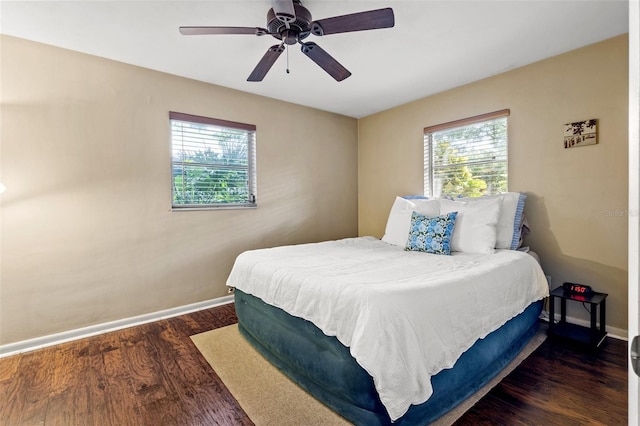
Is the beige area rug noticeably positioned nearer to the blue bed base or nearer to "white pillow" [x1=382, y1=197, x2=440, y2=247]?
the blue bed base

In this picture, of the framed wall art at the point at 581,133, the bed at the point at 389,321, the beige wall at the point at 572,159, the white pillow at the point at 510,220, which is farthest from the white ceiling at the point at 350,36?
the bed at the point at 389,321

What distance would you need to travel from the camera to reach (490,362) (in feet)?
6.43

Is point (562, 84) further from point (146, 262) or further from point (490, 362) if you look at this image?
point (146, 262)

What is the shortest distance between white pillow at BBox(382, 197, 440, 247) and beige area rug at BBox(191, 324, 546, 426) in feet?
4.50

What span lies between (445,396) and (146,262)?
2838 mm

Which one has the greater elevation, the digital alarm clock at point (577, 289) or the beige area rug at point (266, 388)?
the digital alarm clock at point (577, 289)

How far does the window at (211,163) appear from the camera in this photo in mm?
3312

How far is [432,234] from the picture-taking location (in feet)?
9.29

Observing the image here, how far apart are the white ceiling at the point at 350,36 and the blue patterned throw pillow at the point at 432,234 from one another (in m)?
1.50

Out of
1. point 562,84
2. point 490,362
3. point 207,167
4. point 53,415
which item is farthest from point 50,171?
point 562,84

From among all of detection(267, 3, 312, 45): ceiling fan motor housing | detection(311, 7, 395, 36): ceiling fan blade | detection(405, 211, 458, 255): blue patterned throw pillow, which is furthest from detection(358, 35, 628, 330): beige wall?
detection(267, 3, 312, 45): ceiling fan motor housing

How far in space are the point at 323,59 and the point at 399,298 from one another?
5.76 ft

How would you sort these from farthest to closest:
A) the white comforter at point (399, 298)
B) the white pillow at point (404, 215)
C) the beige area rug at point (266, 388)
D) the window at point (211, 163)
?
the window at point (211, 163)
the white pillow at point (404, 215)
the beige area rug at point (266, 388)
the white comforter at point (399, 298)

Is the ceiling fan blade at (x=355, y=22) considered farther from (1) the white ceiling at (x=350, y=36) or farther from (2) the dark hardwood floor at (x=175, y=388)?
(2) the dark hardwood floor at (x=175, y=388)
